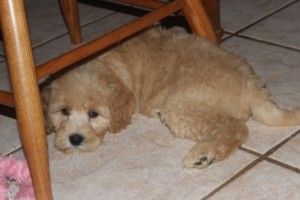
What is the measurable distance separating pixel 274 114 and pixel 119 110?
485 mm

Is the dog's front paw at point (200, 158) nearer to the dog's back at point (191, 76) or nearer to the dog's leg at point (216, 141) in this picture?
the dog's leg at point (216, 141)

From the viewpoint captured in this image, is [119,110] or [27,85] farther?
[119,110]

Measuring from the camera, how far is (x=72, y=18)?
8.43 ft

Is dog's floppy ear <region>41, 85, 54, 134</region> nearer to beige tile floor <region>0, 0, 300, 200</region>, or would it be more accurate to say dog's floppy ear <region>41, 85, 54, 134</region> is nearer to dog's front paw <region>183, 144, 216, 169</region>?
beige tile floor <region>0, 0, 300, 200</region>

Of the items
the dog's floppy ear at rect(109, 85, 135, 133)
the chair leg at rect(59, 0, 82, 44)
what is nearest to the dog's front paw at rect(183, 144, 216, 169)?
the dog's floppy ear at rect(109, 85, 135, 133)

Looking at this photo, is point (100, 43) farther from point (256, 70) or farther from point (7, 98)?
point (256, 70)

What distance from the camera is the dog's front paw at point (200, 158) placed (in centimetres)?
178

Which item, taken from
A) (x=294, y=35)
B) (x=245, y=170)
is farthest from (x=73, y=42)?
(x=245, y=170)

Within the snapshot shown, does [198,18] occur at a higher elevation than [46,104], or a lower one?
higher

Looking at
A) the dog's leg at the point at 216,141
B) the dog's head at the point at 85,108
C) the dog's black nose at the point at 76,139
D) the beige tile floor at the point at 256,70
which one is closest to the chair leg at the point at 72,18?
the beige tile floor at the point at 256,70

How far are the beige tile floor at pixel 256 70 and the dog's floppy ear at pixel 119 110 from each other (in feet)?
0.83

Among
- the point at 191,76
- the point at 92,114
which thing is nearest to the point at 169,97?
the point at 191,76

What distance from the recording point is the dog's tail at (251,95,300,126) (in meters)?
1.90

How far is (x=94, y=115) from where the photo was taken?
202cm
